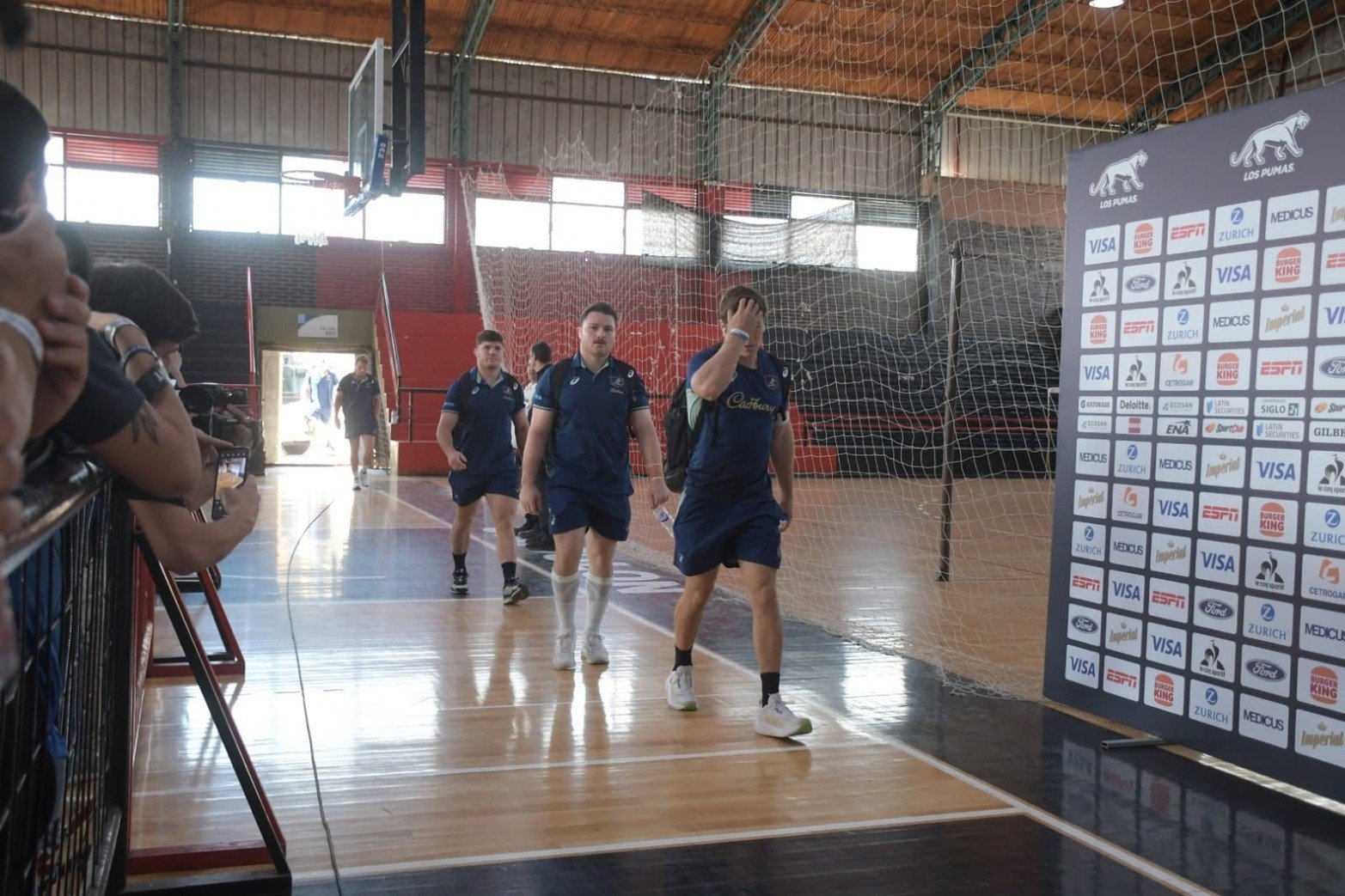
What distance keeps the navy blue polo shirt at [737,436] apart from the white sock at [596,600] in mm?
1491

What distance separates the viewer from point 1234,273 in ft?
14.7

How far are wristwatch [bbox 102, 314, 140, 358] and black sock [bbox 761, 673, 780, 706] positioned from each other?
3.08 metres

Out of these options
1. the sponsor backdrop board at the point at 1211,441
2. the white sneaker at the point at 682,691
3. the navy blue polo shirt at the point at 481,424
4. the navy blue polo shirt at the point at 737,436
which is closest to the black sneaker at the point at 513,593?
the navy blue polo shirt at the point at 481,424

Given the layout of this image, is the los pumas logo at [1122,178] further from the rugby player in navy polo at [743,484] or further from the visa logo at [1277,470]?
the rugby player in navy polo at [743,484]

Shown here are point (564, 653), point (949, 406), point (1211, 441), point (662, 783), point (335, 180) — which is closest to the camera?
point (662, 783)

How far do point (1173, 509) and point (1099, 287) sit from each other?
108 cm

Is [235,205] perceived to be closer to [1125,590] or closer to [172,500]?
[1125,590]

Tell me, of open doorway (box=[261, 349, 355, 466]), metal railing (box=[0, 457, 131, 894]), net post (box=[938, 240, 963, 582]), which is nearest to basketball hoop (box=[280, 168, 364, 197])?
net post (box=[938, 240, 963, 582])

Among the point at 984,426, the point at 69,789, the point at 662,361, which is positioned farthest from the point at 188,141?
the point at 69,789

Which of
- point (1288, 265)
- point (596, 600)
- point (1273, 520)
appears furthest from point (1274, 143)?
point (596, 600)

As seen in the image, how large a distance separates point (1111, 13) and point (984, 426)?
7.97m

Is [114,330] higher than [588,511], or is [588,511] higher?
[114,330]

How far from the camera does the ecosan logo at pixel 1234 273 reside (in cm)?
441

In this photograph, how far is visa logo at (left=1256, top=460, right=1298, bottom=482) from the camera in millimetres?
4230
